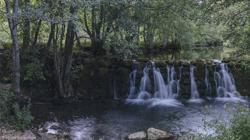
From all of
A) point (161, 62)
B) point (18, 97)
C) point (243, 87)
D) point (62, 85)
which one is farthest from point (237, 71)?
point (18, 97)

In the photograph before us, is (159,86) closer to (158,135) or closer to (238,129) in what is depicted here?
(158,135)

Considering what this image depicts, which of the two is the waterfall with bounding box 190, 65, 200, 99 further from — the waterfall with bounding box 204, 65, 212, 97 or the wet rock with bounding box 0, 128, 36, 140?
the wet rock with bounding box 0, 128, 36, 140

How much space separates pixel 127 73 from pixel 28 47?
18.2ft

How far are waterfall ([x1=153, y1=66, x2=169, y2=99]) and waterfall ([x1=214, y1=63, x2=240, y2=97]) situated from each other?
299cm

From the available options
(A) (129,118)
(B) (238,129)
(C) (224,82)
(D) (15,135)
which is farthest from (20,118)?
(C) (224,82)

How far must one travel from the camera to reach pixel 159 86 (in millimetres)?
21797

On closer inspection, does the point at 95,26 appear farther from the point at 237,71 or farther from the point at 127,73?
the point at 237,71

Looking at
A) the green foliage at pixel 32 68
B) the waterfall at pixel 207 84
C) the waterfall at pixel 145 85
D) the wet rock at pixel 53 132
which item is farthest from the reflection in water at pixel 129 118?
the green foliage at pixel 32 68

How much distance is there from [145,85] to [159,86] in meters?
0.78

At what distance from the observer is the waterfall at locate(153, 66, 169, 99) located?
21.5m

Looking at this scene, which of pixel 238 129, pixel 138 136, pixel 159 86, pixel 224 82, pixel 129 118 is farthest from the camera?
pixel 224 82

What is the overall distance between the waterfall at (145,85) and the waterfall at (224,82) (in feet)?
12.8

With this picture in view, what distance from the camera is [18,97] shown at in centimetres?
1427

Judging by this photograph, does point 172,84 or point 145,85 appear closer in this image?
point 145,85
